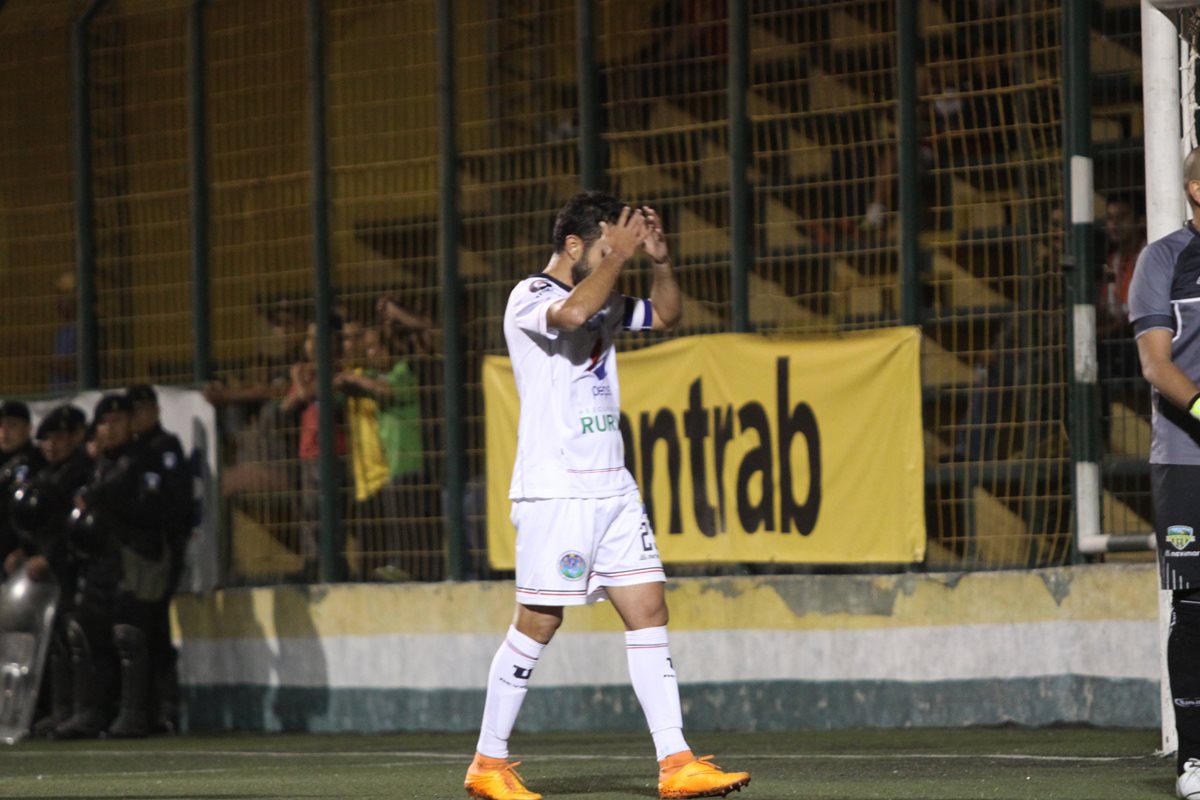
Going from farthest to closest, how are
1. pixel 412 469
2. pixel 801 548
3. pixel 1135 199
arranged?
1. pixel 412 469
2. pixel 801 548
3. pixel 1135 199

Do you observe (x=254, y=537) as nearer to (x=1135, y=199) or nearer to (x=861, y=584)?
(x=861, y=584)

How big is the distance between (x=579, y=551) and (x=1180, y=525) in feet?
6.96

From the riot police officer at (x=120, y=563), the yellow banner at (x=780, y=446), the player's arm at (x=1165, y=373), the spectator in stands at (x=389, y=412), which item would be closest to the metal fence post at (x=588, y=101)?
the yellow banner at (x=780, y=446)

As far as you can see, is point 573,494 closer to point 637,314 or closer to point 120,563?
point 637,314

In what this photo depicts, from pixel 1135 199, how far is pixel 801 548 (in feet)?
8.28

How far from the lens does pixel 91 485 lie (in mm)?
15023

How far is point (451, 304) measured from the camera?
14.5 metres

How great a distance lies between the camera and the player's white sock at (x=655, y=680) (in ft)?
27.7

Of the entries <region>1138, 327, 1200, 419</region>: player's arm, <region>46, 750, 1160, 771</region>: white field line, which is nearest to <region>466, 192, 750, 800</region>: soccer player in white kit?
<region>1138, 327, 1200, 419</region>: player's arm

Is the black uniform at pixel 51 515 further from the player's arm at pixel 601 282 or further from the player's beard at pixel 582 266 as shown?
the player's arm at pixel 601 282

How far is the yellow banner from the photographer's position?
487 inches

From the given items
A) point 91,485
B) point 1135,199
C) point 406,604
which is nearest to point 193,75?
point 91,485

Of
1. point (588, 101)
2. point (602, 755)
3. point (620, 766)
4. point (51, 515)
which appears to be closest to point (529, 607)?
point (620, 766)

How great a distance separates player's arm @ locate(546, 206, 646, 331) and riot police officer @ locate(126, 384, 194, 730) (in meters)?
7.19
